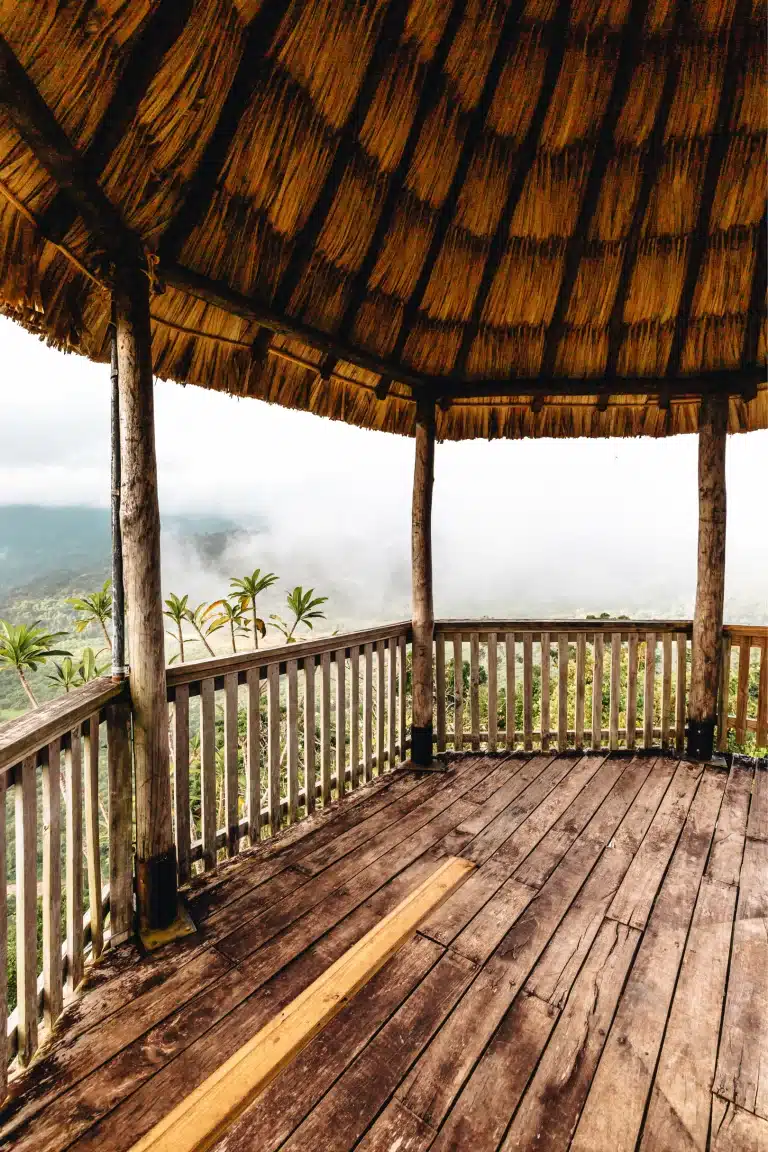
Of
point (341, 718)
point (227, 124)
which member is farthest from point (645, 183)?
point (341, 718)

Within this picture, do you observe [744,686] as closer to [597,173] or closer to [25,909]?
[597,173]

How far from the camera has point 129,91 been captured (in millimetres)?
1623

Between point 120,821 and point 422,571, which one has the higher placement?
point 422,571

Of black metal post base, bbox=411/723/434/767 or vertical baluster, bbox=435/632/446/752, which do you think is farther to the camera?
vertical baluster, bbox=435/632/446/752

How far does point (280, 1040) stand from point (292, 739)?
58.6 inches

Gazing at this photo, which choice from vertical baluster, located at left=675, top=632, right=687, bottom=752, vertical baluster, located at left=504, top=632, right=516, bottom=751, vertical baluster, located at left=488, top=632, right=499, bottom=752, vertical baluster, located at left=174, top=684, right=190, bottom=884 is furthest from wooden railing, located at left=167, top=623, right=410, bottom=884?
vertical baluster, located at left=675, top=632, right=687, bottom=752

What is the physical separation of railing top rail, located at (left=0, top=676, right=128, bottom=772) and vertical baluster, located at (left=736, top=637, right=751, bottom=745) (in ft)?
12.2

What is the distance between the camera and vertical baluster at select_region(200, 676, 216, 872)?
90.0 inches

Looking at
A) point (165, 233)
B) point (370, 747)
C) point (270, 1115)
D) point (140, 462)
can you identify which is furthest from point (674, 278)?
point (270, 1115)

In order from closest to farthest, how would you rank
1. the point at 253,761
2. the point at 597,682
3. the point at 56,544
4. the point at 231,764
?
the point at 231,764 → the point at 253,761 → the point at 597,682 → the point at 56,544

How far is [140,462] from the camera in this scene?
78.5 inches

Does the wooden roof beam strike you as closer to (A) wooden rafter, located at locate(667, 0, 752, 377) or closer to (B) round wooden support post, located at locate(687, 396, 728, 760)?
(A) wooden rafter, located at locate(667, 0, 752, 377)

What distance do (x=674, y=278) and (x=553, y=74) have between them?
1.26 meters

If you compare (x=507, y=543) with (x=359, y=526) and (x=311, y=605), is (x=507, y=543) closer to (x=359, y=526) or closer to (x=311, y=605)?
(x=359, y=526)
